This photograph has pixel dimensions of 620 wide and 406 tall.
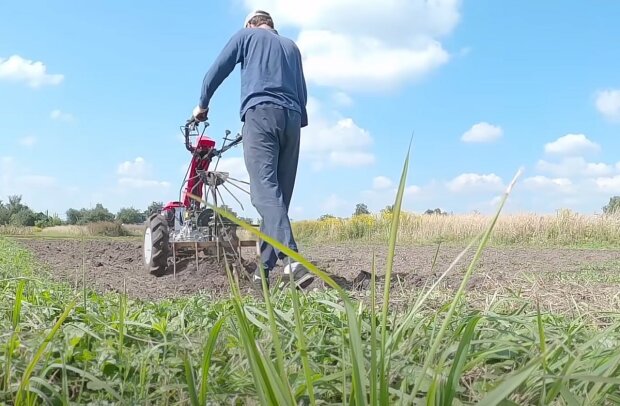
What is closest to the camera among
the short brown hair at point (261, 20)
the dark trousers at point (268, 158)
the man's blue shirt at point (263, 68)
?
the dark trousers at point (268, 158)

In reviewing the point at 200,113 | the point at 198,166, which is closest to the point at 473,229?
the point at 198,166

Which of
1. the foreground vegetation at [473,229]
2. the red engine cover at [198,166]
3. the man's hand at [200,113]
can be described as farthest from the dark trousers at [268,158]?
the foreground vegetation at [473,229]

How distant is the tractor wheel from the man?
1.44 meters

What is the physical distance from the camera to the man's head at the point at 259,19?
5.10 metres

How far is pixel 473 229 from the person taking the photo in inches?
706

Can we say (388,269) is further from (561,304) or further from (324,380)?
(561,304)

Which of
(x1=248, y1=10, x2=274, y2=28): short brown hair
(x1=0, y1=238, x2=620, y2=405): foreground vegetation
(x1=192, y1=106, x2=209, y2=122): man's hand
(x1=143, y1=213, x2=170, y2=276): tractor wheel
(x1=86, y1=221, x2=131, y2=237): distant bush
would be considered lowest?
(x1=0, y1=238, x2=620, y2=405): foreground vegetation

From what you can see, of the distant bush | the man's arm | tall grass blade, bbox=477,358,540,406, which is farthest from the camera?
Result: the distant bush

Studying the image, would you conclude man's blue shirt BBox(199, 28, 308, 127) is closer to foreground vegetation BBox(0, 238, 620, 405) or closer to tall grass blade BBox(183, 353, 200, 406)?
foreground vegetation BBox(0, 238, 620, 405)

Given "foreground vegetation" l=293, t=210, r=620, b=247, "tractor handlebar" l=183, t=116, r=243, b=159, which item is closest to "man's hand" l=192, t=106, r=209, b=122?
"tractor handlebar" l=183, t=116, r=243, b=159

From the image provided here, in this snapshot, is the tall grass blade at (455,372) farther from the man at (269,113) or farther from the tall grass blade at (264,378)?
the man at (269,113)

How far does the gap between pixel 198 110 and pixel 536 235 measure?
14.0 m

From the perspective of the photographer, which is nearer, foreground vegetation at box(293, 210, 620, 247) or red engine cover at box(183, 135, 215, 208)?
red engine cover at box(183, 135, 215, 208)

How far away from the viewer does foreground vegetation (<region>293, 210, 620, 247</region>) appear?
1672cm
